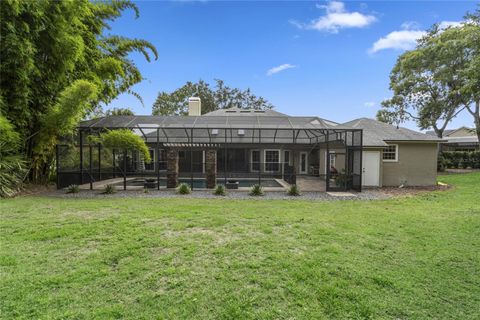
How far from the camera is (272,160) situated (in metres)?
18.5

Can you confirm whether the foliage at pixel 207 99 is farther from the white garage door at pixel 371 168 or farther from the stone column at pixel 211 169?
the white garage door at pixel 371 168

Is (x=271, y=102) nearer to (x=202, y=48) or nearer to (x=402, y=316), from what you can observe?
(x=202, y=48)

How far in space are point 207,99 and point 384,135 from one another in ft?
78.7

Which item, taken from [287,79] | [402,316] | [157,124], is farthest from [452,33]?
[402,316]

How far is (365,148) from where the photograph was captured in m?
12.8

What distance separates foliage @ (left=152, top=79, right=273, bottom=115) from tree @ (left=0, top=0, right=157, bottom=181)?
20.4m

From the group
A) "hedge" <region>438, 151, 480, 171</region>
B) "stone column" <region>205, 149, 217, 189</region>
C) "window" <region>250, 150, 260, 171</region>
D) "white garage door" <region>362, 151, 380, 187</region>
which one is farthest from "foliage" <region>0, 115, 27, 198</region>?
"hedge" <region>438, 151, 480, 171</region>

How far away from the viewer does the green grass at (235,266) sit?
9.10 ft

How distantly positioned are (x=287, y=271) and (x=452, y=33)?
23328mm

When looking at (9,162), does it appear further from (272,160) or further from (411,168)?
(411,168)

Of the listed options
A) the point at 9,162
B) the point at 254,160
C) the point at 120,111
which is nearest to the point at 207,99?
the point at 120,111

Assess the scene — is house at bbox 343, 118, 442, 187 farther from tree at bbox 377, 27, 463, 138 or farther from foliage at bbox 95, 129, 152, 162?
foliage at bbox 95, 129, 152, 162

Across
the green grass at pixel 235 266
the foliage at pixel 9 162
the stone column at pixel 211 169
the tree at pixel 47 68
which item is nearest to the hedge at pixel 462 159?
the green grass at pixel 235 266

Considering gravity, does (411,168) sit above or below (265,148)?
below
